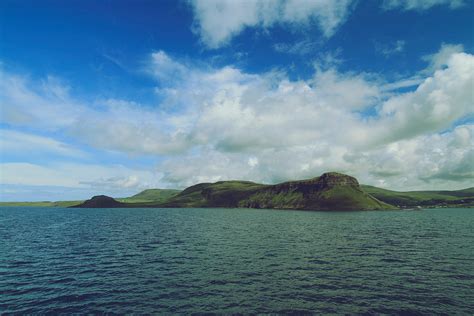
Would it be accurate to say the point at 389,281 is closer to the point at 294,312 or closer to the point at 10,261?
the point at 294,312

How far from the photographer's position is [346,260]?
56.6 meters

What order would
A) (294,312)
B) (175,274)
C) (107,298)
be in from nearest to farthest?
(294,312), (107,298), (175,274)

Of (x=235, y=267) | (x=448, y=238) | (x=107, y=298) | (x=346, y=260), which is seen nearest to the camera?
(x=107, y=298)

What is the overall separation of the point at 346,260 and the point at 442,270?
15.8 meters

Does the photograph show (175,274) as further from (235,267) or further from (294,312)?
(294,312)

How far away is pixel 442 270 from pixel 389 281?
13.9 m

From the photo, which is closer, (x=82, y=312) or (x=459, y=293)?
(x=82, y=312)

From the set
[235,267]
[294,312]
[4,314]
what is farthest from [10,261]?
[294,312]

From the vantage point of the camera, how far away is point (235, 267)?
5109 centimetres

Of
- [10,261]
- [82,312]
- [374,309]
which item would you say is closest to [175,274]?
[82,312]

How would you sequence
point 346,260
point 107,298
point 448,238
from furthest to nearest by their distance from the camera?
point 448,238 < point 346,260 < point 107,298

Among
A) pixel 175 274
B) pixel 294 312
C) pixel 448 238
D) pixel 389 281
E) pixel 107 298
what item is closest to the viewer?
pixel 294 312

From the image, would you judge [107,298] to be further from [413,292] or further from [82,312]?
[413,292]

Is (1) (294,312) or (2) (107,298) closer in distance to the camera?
(1) (294,312)
